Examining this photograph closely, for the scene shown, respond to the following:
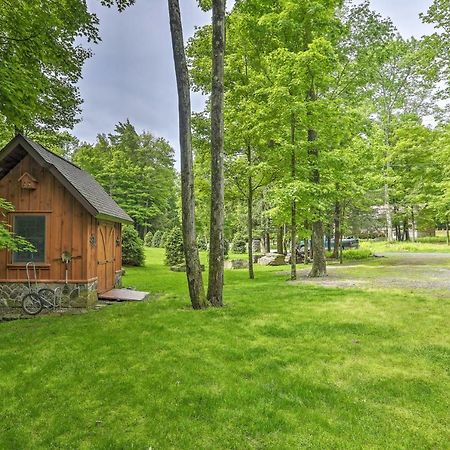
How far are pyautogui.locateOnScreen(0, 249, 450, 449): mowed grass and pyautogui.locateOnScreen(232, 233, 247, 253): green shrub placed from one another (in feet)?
88.3

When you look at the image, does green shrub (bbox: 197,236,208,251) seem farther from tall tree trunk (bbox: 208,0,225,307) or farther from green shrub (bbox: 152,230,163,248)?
tall tree trunk (bbox: 208,0,225,307)

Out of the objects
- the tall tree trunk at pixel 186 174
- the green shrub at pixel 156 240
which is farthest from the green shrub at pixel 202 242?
the tall tree trunk at pixel 186 174

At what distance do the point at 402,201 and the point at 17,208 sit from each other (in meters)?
30.2

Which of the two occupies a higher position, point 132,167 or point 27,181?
point 132,167

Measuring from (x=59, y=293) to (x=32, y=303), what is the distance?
2.22 ft

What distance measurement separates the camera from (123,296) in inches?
425

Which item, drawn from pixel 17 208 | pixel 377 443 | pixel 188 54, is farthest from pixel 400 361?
pixel 188 54

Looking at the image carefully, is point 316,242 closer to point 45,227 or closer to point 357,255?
point 357,255

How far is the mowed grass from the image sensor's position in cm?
333

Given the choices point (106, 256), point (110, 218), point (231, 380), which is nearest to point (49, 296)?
point (106, 256)

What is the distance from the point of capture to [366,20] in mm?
13586

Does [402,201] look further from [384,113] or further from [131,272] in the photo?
[131,272]

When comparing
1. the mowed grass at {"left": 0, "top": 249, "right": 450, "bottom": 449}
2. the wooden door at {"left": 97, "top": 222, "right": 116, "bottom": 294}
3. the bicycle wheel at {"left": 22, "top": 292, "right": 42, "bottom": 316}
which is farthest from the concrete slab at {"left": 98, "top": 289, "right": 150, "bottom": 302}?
the mowed grass at {"left": 0, "top": 249, "right": 450, "bottom": 449}

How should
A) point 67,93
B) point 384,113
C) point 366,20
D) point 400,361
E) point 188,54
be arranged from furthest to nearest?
point 384,113
point 188,54
point 366,20
point 67,93
point 400,361
